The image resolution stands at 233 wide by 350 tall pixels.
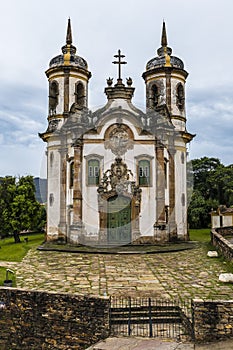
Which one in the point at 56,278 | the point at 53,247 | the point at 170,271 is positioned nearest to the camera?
the point at 56,278

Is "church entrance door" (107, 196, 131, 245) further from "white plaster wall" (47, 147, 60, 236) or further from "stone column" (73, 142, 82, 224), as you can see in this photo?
"white plaster wall" (47, 147, 60, 236)

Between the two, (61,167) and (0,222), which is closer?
(61,167)

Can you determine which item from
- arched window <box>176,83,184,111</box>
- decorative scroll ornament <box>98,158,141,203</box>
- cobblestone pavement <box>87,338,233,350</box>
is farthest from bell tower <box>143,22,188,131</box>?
cobblestone pavement <box>87,338,233,350</box>

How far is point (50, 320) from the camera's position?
10305 millimetres

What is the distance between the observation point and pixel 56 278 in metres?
14.0

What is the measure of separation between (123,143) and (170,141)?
10.7ft

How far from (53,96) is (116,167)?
7302mm

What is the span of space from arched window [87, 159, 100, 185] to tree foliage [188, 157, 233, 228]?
14351 millimetres

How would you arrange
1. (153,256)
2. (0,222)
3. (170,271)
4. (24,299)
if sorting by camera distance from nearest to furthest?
(24,299), (170,271), (153,256), (0,222)

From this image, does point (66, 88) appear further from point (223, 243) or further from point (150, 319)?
point (150, 319)

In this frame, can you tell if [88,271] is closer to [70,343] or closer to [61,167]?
[70,343]

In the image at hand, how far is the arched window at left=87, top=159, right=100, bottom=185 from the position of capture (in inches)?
921

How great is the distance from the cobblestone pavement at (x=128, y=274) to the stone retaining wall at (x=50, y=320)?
1666 mm

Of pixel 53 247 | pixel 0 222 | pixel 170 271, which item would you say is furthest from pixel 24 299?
pixel 0 222
